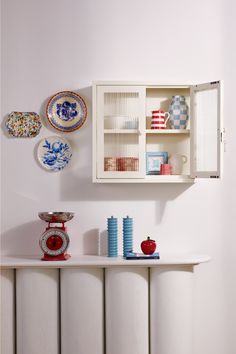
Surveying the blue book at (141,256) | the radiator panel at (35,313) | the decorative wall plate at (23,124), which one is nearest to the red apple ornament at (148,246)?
the blue book at (141,256)

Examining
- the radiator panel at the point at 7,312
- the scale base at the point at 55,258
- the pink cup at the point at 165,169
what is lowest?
the radiator panel at the point at 7,312

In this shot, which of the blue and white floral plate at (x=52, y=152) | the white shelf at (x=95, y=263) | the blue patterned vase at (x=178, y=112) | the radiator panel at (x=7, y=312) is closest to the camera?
the white shelf at (x=95, y=263)

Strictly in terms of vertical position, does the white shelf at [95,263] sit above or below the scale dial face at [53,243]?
below

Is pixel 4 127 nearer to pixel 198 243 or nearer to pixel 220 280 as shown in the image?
pixel 198 243

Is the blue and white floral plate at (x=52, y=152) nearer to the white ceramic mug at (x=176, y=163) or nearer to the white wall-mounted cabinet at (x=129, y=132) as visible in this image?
the white wall-mounted cabinet at (x=129, y=132)

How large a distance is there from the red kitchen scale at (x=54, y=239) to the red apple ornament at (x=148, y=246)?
1.43ft

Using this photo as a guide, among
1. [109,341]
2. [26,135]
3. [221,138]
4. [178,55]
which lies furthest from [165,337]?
[178,55]

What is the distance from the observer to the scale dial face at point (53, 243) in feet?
10.9

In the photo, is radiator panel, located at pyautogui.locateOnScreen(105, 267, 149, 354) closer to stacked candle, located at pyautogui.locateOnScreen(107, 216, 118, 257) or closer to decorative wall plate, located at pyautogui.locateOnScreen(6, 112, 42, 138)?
stacked candle, located at pyautogui.locateOnScreen(107, 216, 118, 257)

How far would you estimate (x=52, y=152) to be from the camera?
11.7 feet

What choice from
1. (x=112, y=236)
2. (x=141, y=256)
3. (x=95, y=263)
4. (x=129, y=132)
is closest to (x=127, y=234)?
(x=112, y=236)

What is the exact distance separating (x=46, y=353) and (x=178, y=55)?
194cm

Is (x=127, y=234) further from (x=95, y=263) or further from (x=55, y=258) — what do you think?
(x=55, y=258)

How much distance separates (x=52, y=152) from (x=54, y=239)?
558mm
